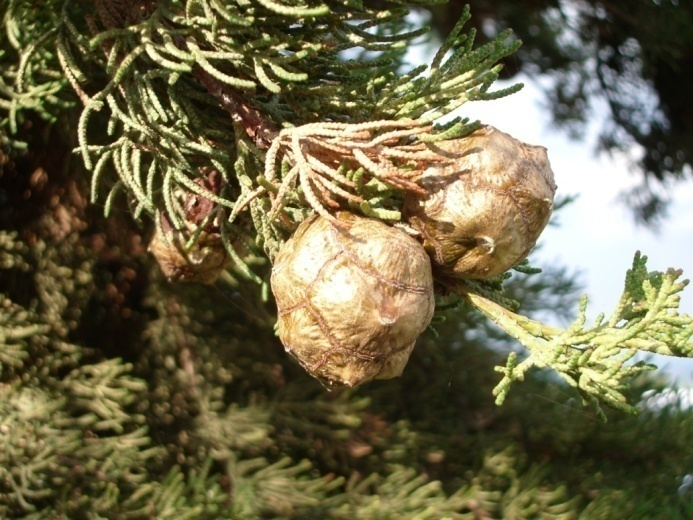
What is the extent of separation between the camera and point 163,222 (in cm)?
101

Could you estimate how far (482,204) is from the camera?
28.5 inches

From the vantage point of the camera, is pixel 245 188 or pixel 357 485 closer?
pixel 245 188

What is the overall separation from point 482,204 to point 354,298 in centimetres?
17

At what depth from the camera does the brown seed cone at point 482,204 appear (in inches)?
28.6

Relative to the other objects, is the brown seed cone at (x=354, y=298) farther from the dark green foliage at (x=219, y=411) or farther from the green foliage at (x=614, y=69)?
the green foliage at (x=614, y=69)

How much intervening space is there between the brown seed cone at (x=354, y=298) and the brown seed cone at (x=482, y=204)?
4 centimetres

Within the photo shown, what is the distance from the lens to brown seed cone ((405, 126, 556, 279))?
726 millimetres

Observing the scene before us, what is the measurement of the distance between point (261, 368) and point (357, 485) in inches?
15.1

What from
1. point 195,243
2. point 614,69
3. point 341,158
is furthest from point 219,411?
point 614,69

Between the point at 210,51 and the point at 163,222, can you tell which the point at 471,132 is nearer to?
the point at 210,51

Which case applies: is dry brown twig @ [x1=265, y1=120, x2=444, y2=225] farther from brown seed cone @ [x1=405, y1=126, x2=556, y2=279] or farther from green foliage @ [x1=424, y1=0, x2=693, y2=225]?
green foliage @ [x1=424, y1=0, x2=693, y2=225]

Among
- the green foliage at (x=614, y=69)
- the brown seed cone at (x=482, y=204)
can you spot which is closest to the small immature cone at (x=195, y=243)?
the brown seed cone at (x=482, y=204)

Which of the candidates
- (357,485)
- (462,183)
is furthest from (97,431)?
(462,183)

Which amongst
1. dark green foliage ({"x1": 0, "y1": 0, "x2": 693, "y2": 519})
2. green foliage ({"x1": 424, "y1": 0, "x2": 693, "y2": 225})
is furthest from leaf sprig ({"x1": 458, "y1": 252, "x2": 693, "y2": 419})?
green foliage ({"x1": 424, "y1": 0, "x2": 693, "y2": 225})
